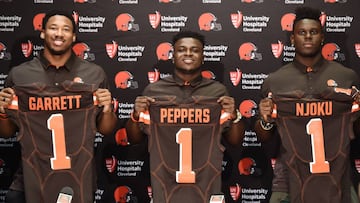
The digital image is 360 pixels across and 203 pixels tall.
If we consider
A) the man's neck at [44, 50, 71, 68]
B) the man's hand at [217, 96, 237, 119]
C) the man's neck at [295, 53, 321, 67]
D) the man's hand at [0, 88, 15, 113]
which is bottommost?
the man's hand at [217, 96, 237, 119]

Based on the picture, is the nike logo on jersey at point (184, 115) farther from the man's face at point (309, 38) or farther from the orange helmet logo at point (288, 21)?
the orange helmet logo at point (288, 21)

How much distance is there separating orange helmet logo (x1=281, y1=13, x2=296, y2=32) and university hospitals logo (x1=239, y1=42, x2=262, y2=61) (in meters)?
0.26

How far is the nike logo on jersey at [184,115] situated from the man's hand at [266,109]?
1.07ft

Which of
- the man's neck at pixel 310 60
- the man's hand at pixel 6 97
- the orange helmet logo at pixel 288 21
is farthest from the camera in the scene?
the orange helmet logo at pixel 288 21

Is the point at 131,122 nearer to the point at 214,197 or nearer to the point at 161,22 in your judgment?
the point at 214,197

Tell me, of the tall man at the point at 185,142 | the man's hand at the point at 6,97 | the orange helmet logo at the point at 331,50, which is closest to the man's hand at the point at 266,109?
the tall man at the point at 185,142

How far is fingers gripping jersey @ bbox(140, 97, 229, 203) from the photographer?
9.96 ft

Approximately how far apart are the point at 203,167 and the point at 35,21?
173 centimetres

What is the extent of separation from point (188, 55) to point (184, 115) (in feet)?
1.51

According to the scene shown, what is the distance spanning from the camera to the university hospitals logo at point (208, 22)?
12.6 feet

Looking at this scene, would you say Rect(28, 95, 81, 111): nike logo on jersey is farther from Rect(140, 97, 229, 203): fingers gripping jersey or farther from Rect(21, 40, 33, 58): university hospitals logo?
Rect(21, 40, 33, 58): university hospitals logo

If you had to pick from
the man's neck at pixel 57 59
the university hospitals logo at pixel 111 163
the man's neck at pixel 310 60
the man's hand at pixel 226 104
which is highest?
the man's neck at pixel 57 59

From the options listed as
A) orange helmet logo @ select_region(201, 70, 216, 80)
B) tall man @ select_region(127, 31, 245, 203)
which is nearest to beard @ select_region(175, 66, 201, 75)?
tall man @ select_region(127, 31, 245, 203)

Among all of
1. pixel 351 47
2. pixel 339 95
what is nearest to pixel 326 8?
pixel 351 47
